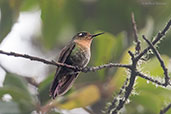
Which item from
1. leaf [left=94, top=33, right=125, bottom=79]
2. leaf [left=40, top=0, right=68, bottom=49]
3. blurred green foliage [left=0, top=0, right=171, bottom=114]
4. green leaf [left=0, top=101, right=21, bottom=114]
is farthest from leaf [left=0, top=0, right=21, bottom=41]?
leaf [left=94, top=33, right=125, bottom=79]

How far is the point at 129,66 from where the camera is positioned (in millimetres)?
1992

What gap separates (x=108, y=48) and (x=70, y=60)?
401 mm

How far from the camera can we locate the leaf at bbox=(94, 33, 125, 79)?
3.20 meters

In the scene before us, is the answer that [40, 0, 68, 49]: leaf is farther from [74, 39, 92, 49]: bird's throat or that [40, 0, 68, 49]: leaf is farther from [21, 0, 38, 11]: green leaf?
[74, 39, 92, 49]: bird's throat

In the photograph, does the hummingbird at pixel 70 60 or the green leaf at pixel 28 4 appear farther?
the green leaf at pixel 28 4

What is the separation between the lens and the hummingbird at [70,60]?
265cm

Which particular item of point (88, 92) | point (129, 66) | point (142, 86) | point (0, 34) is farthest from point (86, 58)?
point (129, 66)

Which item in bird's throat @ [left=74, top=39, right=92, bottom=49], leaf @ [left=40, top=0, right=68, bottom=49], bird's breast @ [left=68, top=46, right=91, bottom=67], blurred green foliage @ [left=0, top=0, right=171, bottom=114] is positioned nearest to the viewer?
blurred green foliage @ [left=0, top=0, right=171, bottom=114]

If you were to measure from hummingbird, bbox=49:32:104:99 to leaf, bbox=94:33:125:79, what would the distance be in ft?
0.38

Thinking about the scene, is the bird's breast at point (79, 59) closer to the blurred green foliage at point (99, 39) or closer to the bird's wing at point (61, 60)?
the bird's wing at point (61, 60)

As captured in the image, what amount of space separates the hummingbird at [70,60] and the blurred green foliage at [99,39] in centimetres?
11

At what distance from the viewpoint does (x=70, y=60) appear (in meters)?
3.00

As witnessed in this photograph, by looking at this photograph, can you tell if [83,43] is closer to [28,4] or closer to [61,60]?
[61,60]

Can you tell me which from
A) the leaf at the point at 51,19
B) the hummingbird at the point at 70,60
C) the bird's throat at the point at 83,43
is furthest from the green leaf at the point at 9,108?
the leaf at the point at 51,19
